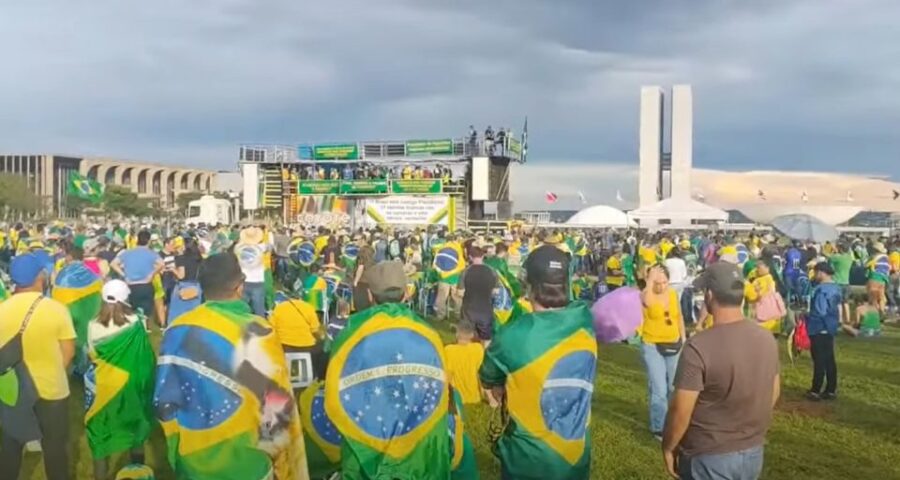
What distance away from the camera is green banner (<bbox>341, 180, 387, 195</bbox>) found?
45166 millimetres

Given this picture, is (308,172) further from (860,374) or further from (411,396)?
(411,396)

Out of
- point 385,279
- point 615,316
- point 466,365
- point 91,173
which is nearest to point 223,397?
point 385,279

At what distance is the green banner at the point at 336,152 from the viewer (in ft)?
157

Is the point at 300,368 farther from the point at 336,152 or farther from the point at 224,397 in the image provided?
the point at 336,152

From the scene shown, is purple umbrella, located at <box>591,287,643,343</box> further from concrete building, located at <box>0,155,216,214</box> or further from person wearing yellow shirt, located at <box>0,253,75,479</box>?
concrete building, located at <box>0,155,216,214</box>

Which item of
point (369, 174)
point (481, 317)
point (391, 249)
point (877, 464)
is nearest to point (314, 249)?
point (391, 249)

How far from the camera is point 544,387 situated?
3996 mm

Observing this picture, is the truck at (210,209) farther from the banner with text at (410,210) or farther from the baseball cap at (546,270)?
the baseball cap at (546,270)

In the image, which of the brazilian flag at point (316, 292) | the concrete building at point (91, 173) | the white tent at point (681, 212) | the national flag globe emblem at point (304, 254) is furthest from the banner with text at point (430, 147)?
the concrete building at point (91, 173)

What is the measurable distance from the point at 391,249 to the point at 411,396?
60.4ft

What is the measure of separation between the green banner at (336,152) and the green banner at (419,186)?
400 centimetres

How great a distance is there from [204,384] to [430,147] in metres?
43.8

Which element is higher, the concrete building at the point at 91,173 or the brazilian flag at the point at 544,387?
the concrete building at the point at 91,173

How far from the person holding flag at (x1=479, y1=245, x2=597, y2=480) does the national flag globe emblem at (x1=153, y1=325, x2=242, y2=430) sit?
1.12 metres
